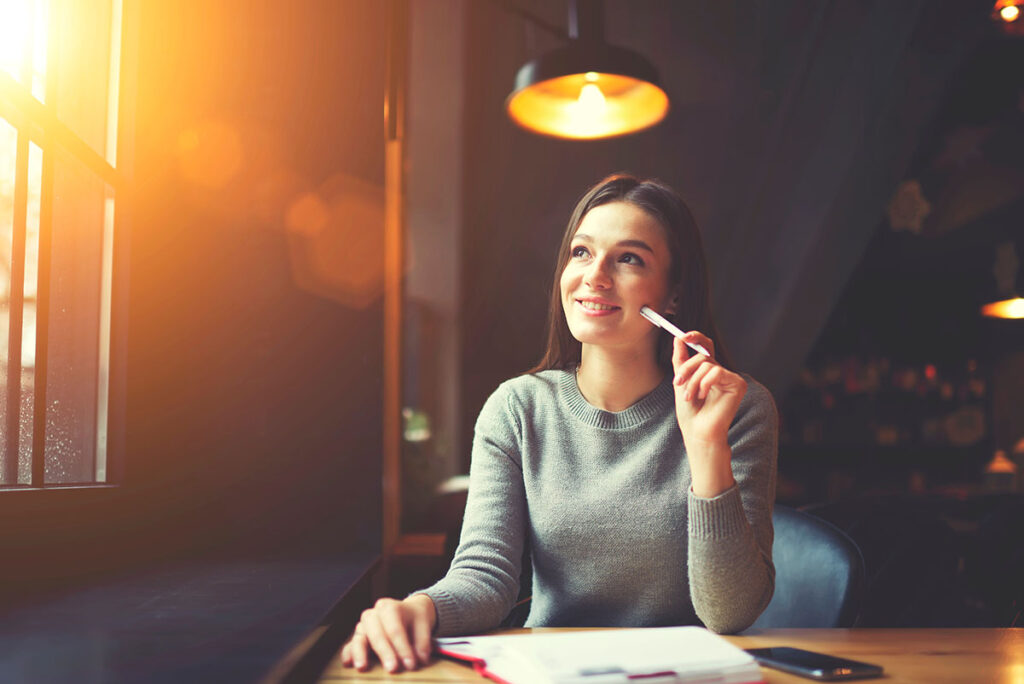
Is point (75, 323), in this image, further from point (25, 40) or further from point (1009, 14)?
point (1009, 14)

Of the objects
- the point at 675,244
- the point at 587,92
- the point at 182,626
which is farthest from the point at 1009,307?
the point at 182,626

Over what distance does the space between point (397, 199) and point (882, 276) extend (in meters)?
4.99

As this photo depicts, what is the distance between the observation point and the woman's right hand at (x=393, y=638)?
81 cm

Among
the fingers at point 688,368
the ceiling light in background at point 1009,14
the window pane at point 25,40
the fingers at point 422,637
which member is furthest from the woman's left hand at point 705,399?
the ceiling light in background at point 1009,14

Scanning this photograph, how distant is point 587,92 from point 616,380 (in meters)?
1.19

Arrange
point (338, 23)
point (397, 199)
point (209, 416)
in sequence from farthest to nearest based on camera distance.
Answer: point (397, 199) → point (338, 23) → point (209, 416)

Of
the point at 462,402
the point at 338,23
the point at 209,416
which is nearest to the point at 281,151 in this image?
the point at 338,23

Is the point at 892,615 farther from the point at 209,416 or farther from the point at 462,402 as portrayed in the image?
the point at 462,402

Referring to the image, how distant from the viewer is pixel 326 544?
5.33 feet

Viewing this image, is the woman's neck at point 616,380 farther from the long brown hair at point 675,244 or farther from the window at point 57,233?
the window at point 57,233

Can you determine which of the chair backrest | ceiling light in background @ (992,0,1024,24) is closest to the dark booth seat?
the chair backrest

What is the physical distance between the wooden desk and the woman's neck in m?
0.50

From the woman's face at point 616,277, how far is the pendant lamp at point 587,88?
795 mm

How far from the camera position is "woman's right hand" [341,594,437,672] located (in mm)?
809
